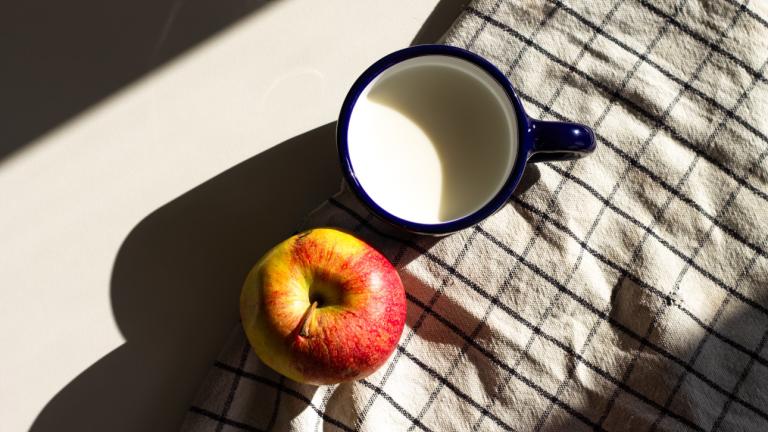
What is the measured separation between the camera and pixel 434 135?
75 cm

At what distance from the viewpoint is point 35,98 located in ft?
2.69

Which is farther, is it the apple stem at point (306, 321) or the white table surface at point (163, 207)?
the white table surface at point (163, 207)

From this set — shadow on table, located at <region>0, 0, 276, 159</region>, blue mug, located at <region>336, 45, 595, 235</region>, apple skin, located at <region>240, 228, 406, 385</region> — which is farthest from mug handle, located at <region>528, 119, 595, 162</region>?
shadow on table, located at <region>0, 0, 276, 159</region>

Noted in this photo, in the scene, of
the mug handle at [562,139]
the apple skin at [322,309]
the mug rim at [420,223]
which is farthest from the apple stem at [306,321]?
the mug handle at [562,139]

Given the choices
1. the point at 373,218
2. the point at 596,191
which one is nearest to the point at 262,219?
the point at 373,218

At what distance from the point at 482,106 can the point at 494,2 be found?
129mm

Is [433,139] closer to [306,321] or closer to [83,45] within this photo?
[306,321]

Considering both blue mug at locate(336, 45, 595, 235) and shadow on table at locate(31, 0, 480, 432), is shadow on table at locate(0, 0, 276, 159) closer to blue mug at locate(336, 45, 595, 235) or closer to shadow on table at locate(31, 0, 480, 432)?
shadow on table at locate(31, 0, 480, 432)

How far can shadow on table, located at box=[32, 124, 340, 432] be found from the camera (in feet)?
2.61

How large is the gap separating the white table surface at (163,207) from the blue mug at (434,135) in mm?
90

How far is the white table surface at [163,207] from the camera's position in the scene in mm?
794

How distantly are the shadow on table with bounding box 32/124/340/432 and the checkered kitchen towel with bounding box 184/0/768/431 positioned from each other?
1.8 inches

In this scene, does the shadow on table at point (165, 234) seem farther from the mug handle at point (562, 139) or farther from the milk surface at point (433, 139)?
the mug handle at point (562, 139)

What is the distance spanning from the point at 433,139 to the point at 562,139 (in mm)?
125
